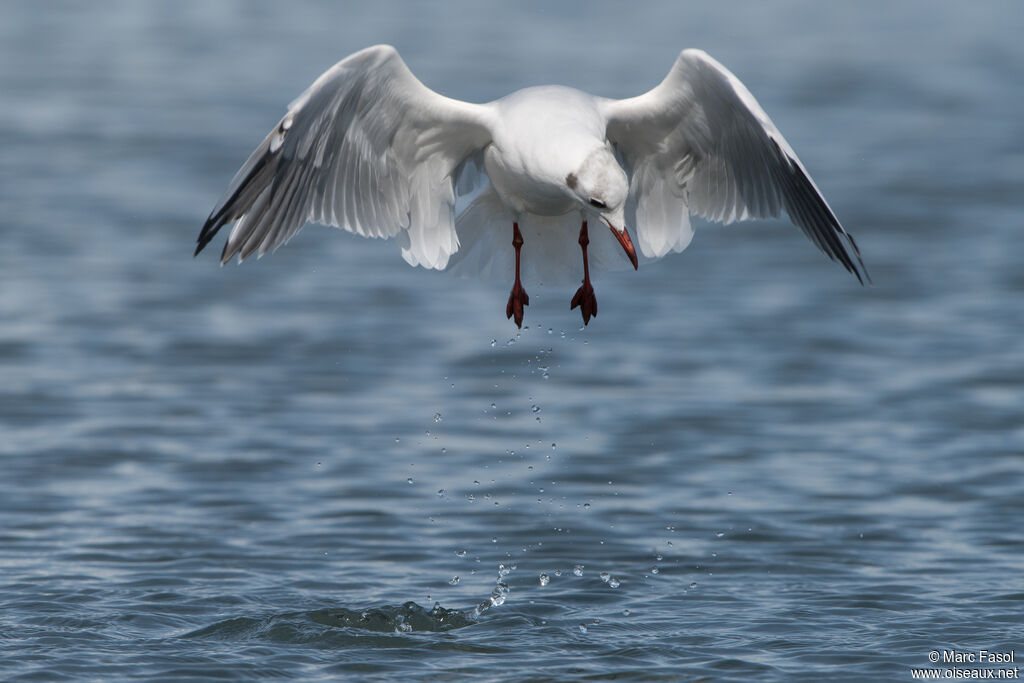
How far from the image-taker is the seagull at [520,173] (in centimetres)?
687

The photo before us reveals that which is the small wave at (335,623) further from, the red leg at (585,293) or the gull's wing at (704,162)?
the gull's wing at (704,162)

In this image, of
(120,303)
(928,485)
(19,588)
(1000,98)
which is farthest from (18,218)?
(1000,98)

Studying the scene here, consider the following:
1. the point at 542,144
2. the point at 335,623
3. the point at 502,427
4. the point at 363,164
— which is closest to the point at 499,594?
the point at 335,623

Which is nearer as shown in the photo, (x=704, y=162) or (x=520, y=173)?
(x=520, y=173)

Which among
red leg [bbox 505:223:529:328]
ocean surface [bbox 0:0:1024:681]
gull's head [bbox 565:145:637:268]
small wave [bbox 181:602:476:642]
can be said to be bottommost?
small wave [bbox 181:602:476:642]

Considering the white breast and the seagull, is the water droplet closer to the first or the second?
the seagull

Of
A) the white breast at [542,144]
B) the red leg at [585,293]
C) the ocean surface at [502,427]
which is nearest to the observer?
the white breast at [542,144]

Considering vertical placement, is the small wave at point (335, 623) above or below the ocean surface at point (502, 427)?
below

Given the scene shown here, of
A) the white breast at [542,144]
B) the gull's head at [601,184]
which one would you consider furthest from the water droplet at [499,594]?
the gull's head at [601,184]

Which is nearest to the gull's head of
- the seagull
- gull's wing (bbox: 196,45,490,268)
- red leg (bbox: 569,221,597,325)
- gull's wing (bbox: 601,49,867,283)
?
the seagull

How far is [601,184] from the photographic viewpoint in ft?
21.6

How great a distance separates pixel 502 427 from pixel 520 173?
3.90 meters

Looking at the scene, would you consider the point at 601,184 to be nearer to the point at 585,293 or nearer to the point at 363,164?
the point at 585,293

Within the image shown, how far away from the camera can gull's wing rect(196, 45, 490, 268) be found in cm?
701
